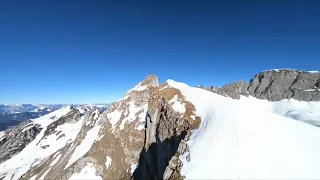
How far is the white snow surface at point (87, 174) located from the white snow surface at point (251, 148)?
62831 mm

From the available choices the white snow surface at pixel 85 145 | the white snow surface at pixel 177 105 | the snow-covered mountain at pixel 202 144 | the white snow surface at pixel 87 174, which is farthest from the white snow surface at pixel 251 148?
the white snow surface at pixel 85 145

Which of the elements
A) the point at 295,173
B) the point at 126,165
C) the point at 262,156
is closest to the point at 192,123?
the point at 262,156

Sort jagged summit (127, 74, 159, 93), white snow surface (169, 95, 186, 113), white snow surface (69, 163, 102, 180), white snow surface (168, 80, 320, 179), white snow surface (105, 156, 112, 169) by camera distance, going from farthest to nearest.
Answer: jagged summit (127, 74, 159, 93) → white snow surface (105, 156, 112, 169) → white snow surface (69, 163, 102, 180) → white snow surface (169, 95, 186, 113) → white snow surface (168, 80, 320, 179)

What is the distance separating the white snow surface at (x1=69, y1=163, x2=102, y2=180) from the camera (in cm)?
9612

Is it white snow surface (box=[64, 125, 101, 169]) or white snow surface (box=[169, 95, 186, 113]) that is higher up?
white snow surface (box=[169, 95, 186, 113])

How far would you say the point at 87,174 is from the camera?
96875mm

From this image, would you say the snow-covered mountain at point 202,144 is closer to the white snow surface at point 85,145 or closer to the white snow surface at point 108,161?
the white snow surface at point 108,161

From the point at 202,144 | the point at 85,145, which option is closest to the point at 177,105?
the point at 202,144

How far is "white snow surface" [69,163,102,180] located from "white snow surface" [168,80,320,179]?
206ft

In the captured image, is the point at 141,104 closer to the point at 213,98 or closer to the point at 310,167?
the point at 213,98

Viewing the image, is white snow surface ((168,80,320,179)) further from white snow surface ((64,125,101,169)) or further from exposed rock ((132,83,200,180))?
white snow surface ((64,125,101,169))

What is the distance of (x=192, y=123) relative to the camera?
5606 cm

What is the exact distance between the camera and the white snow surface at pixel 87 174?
9612 cm

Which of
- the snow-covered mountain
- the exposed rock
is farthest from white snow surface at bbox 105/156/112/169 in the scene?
the exposed rock
